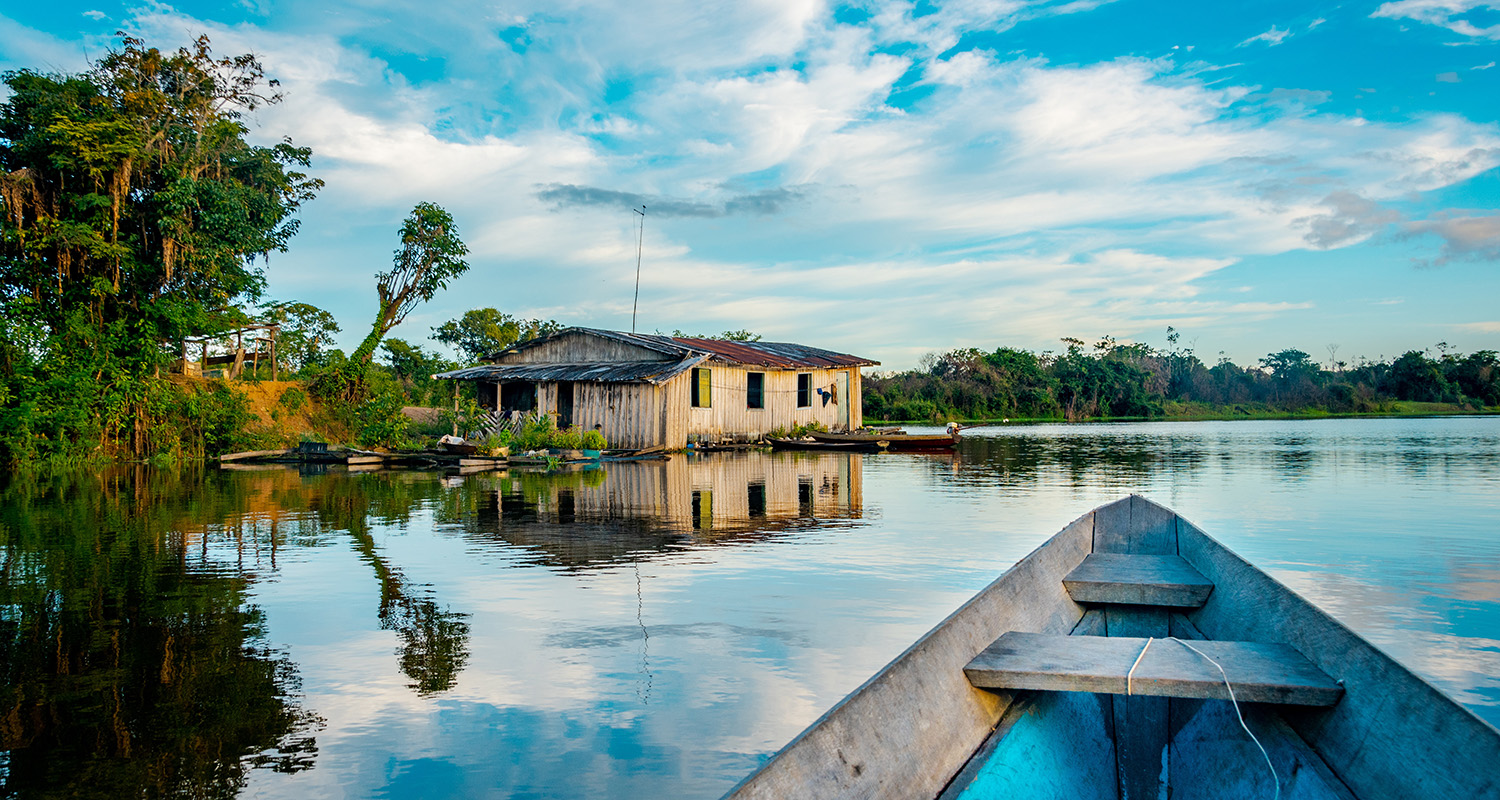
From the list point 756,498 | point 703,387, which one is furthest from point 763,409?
point 756,498

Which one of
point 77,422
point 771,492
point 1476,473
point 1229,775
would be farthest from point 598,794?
point 77,422

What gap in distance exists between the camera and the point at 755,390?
1047 inches

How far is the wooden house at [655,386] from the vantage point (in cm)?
2244

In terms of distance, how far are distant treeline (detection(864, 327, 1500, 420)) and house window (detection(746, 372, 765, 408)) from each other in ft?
69.0

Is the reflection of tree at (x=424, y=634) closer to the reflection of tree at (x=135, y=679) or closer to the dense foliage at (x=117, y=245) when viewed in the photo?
the reflection of tree at (x=135, y=679)

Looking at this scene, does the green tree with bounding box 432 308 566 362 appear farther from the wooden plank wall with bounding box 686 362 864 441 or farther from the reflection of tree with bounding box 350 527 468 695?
the reflection of tree with bounding box 350 527 468 695

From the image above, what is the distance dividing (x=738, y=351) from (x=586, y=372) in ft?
20.0

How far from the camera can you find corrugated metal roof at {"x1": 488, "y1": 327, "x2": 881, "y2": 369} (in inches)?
946

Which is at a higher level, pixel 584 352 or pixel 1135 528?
pixel 584 352

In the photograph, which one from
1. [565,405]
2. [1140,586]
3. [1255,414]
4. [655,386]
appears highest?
[655,386]

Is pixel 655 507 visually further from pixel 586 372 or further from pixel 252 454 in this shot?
pixel 252 454

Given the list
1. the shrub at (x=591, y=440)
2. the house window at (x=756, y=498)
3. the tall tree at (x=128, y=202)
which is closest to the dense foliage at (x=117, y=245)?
the tall tree at (x=128, y=202)

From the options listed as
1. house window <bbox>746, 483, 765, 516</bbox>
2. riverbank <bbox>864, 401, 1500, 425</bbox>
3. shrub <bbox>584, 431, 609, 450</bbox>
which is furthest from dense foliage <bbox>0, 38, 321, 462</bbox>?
riverbank <bbox>864, 401, 1500, 425</bbox>

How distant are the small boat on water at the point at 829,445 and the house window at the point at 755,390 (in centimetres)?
111
